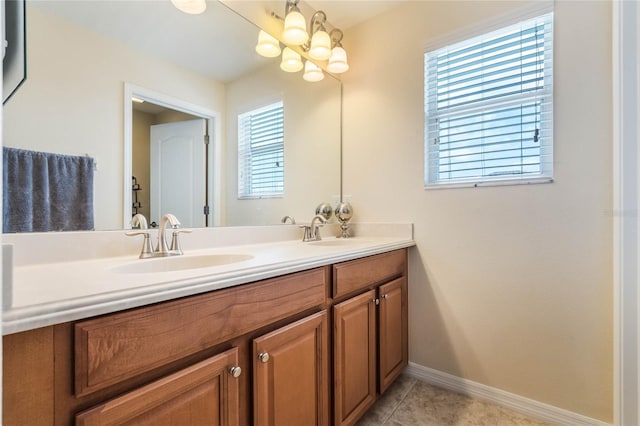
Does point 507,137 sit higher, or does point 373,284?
point 507,137

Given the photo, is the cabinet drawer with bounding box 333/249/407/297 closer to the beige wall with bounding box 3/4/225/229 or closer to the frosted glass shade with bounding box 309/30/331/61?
the beige wall with bounding box 3/4/225/229

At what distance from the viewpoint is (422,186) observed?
187 centimetres

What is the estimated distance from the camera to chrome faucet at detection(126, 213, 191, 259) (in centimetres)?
115

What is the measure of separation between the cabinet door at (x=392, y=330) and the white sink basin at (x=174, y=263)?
78cm

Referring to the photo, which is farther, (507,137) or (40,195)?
(507,137)

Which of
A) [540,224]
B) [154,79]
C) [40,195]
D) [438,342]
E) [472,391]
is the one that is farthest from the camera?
[438,342]

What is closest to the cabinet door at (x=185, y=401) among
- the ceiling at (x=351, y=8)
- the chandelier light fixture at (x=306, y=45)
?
the chandelier light fixture at (x=306, y=45)

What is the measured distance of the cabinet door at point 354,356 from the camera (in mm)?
1269

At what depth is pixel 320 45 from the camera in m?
1.94

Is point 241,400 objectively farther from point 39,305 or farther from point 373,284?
point 373,284

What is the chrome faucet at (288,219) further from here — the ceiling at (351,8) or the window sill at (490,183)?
the ceiling at (351,8)

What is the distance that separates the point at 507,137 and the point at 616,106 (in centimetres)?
41

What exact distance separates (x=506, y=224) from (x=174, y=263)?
154 cm

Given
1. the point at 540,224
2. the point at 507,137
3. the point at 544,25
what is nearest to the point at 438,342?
the point at 540,224
